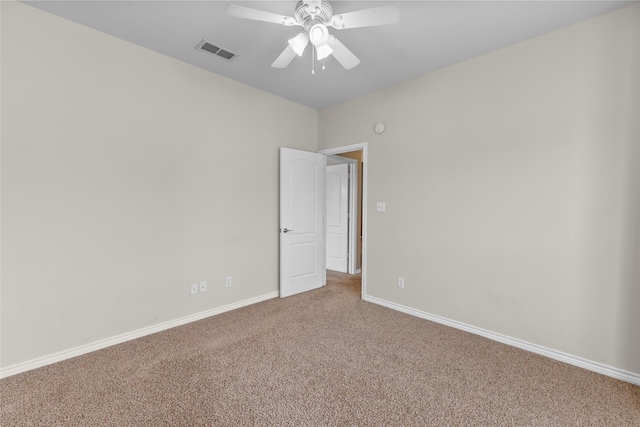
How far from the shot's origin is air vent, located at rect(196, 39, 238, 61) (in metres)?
2.49

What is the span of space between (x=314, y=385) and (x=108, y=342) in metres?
1.84

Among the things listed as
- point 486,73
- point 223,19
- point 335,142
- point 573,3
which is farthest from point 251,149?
point 573,3

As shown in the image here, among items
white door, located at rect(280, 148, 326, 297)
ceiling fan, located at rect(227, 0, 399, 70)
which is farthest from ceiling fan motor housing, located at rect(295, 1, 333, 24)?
white door, located at rect(280, 148, 326, 297)

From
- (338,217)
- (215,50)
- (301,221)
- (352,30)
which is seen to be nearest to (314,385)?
(301,221)

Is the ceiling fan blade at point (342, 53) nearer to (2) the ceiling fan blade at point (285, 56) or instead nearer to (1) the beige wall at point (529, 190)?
(2) the ceiling fan blade at point (285, 56)

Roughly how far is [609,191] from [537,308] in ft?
3.43

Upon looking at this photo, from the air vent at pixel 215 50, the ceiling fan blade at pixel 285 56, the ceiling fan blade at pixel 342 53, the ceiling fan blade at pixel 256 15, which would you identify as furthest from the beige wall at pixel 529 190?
the ceiling fan blade at pixel 256 15

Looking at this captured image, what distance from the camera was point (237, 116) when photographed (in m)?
3.28

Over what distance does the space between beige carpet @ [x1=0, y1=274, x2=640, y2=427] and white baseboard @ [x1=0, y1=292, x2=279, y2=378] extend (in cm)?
7

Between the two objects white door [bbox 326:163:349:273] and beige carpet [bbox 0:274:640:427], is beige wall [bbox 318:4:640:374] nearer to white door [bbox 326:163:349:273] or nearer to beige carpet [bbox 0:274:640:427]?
beige carpet [bbox 0:274:640:427]

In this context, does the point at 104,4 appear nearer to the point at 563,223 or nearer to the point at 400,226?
the point at 400,226

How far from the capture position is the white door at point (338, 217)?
4984 mm

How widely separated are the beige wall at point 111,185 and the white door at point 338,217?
193 cm

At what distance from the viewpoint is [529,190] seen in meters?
2.39
